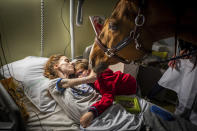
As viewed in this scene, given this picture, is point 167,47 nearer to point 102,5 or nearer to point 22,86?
point 102,5

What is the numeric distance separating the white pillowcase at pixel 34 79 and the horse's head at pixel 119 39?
1.99 feet

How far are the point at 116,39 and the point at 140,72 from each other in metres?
1.61

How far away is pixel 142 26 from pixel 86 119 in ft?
2.59

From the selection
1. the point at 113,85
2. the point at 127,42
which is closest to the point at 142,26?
the point at 127,42

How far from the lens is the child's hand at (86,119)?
0.99 metres

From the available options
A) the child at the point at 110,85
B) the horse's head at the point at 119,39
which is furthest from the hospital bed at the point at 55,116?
the horse's head at the point at 119,39

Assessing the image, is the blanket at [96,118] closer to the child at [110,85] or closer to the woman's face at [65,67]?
the child at [110,85]

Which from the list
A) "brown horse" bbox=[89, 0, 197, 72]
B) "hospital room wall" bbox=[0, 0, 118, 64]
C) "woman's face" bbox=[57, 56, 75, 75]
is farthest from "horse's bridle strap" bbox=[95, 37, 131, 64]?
"hospital room wall" bbox=[0, 0, 118, 64]

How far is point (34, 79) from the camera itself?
1.34 meters

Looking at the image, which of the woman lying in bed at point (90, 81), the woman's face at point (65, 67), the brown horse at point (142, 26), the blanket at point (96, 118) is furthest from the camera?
the woman's face at point (65, 67)

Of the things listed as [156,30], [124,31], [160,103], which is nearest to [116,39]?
[124,31]

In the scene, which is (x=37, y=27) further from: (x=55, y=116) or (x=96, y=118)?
(x=96, y=118)

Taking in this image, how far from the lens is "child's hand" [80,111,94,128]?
99 centimetres

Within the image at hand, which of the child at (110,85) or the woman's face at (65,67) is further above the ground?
the woman's face at (65,67)
